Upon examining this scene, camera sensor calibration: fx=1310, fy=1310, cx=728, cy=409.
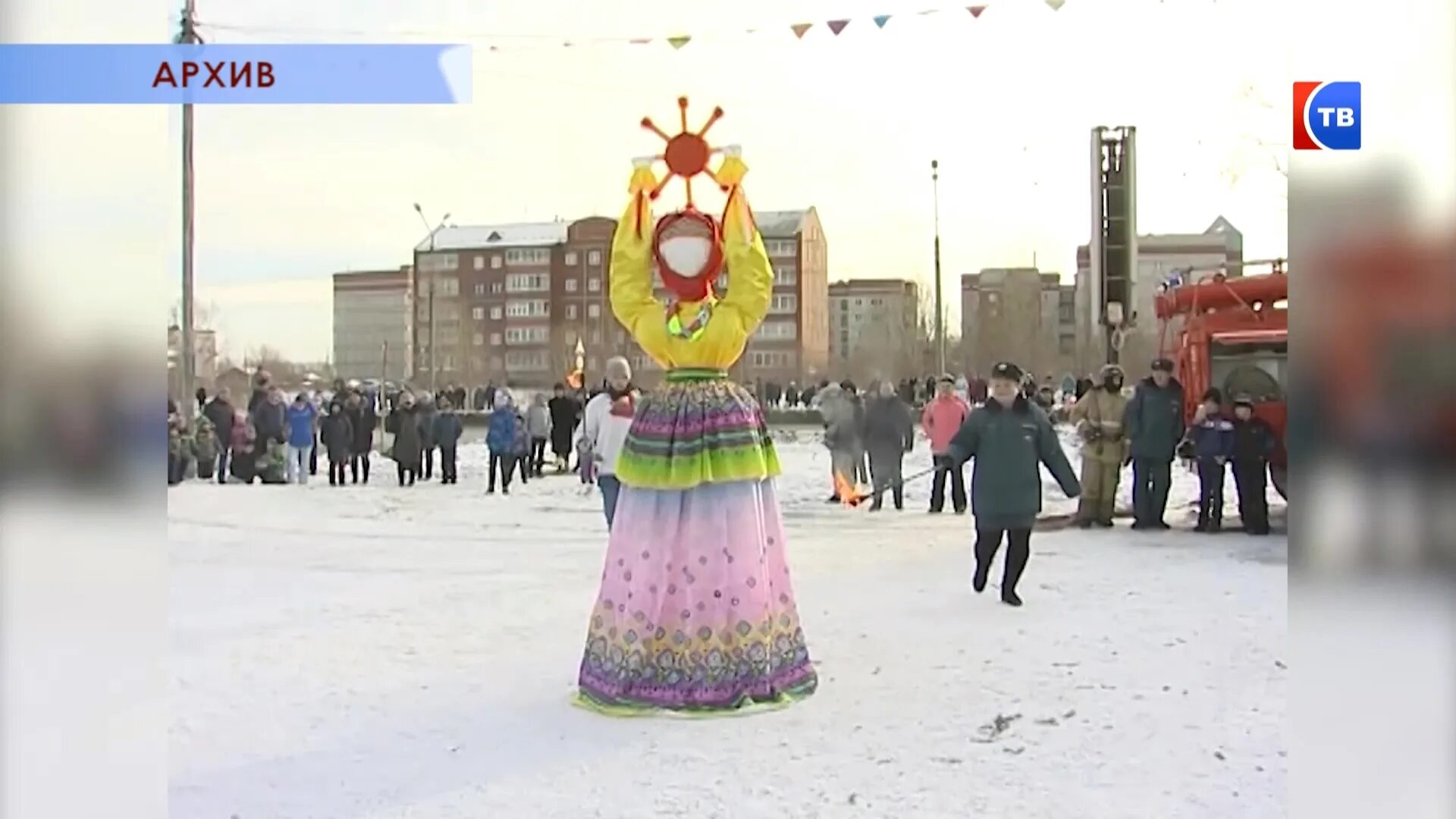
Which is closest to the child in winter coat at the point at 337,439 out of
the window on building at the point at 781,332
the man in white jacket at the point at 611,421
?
the man in white jacket at the point at 611,421

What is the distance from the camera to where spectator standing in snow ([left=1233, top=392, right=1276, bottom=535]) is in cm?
1078

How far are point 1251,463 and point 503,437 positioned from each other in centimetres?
952

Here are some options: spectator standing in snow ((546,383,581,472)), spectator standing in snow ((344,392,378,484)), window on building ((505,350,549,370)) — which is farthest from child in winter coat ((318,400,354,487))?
window on building ((505,350,549,370))

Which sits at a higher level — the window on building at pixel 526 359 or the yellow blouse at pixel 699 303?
the window on building at pixel 526 359

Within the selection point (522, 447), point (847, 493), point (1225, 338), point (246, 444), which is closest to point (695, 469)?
point (1225, 338)

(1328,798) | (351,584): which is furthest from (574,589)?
(1328,798)

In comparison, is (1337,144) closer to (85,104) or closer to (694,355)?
(85,104)

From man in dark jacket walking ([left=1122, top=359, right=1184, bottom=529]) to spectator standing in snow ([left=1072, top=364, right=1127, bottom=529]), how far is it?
20cm

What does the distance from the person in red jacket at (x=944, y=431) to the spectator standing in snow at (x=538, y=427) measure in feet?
20.6

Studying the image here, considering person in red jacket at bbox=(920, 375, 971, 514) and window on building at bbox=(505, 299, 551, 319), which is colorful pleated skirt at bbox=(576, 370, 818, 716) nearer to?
person in red jacket at bbox=(920, 375, 971, 514)

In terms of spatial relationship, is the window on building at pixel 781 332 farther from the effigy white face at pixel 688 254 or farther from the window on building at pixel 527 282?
the effigy white face at pixel 688 254

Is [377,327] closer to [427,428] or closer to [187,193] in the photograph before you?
[427,428]

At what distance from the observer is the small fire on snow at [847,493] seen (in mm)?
14375

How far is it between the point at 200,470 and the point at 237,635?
37.3 feet
